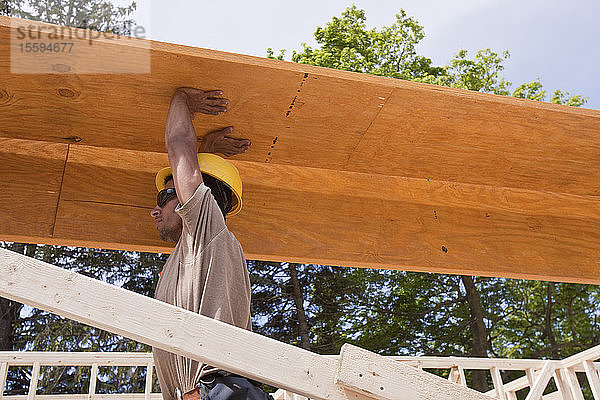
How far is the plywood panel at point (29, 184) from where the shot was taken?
7.47 feet

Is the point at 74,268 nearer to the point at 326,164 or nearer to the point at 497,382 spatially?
the point at 497,382

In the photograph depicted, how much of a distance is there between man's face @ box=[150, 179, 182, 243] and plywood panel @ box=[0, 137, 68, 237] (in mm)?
508

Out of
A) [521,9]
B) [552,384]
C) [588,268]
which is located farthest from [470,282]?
[588,268]

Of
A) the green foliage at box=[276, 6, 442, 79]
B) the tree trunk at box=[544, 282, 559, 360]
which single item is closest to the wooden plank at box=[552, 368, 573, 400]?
the tree trunk at box=[544, 282, 559, 360]

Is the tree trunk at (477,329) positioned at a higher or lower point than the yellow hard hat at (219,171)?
higher

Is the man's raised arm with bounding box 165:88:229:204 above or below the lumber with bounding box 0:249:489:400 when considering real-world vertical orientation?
above

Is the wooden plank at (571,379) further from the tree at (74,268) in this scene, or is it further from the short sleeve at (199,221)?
the tree at (74,268)

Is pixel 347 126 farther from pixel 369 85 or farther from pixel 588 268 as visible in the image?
pixel 588 268

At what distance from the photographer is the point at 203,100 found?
1.96m

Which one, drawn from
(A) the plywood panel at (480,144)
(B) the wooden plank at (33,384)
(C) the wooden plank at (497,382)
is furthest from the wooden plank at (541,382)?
(B) the wooden plank at (33,384)

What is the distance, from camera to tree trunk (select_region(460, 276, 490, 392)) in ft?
47.9

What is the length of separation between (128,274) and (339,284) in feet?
19.7

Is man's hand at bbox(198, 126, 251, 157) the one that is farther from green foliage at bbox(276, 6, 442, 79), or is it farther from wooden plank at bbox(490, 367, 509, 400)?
green foliage at bbox(276, 6, 442, 79)

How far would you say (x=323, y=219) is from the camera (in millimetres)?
2670
